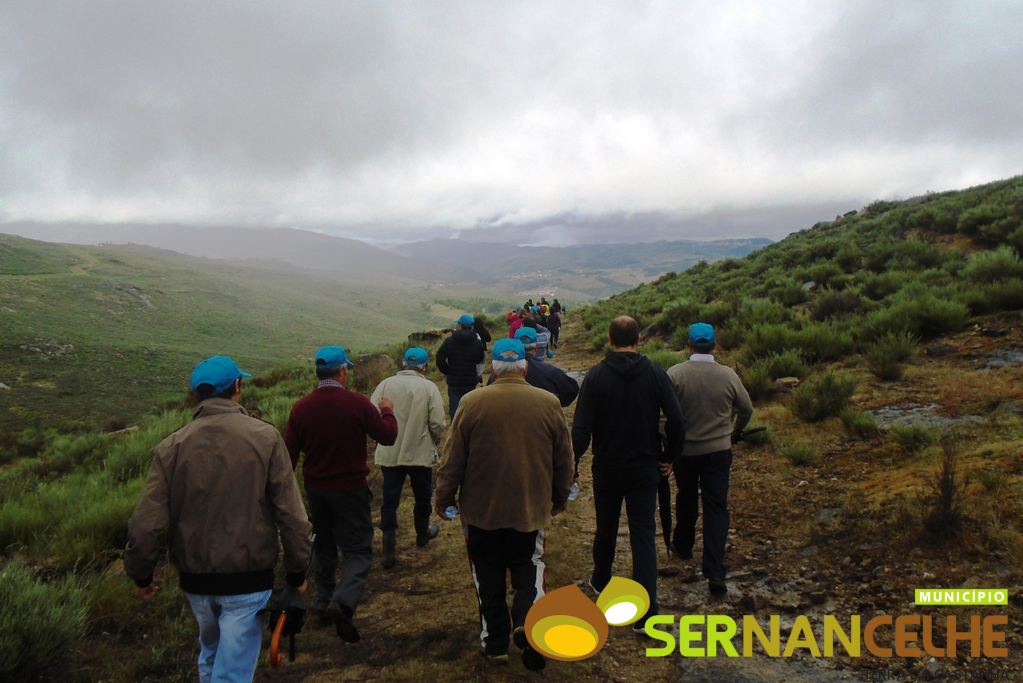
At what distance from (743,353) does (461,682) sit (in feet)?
30.1

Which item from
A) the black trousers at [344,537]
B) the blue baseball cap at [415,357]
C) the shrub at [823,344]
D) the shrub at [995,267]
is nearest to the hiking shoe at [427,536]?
the black trousers at [344,537]

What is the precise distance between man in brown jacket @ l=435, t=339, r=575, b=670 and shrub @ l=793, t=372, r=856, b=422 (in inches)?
213

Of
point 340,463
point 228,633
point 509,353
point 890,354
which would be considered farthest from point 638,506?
point 890,354

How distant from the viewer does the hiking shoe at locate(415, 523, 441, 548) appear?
6285 mm

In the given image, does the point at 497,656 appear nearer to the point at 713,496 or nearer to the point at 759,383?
the point at 713,496

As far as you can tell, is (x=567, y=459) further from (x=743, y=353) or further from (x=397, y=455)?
(x=743, y=353)

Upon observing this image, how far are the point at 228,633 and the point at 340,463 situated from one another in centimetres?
156

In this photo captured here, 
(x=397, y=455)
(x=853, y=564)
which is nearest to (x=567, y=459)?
(x=397, y=455)

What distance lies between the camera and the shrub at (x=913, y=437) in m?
5.87

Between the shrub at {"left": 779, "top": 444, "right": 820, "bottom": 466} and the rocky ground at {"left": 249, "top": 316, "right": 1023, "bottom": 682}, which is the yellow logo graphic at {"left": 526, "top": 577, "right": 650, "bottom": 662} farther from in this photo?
the shrub at {"left": 779, "top": 444, "right": 820, "bottom": 466}

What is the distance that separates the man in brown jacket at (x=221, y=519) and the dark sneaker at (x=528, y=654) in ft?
5.90

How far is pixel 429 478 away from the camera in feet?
19.6

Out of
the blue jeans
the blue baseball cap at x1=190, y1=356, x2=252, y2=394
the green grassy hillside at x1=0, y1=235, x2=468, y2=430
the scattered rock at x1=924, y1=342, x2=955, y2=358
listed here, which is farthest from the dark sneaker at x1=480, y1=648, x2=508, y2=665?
the green grassy hillside at x1=0, y1=235, x2=468, y2=430

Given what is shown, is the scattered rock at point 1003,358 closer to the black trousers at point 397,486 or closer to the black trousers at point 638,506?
the black trousers at point 638,506
